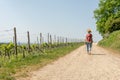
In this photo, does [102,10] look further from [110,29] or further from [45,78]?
[45,78]

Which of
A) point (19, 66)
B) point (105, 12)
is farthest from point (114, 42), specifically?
point (105, 12)

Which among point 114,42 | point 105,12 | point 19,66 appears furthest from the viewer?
point 105,12

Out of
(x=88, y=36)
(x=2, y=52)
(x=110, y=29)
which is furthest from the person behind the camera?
(x=110, y=29)

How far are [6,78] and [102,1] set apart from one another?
67.0m

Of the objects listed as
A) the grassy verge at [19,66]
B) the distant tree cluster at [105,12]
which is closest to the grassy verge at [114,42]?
the grassy verge at [19,66]

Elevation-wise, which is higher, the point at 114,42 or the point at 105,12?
the point at 105,12

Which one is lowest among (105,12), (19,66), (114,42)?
(19,66)

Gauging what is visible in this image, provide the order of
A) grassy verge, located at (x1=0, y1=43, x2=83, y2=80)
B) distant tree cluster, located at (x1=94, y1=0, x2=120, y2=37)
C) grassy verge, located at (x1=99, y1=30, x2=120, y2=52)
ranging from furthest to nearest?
distant tree cluster, located at (x1=94, y1=0, x2=120, y2=37), grassy verge, located at (x1=99, y1=30, x2=120, y2=52), grassy verge, located at (x1=0, y1=43, x2=83, y2=80)

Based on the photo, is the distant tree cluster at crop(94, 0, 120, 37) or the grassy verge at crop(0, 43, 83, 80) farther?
the distant tree cluster at crop(94, 0, 120, 37)

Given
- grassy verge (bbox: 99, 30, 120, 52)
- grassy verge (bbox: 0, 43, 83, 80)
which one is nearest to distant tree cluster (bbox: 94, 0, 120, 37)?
grassy verge (bbox: 99, 30, 120, 52)

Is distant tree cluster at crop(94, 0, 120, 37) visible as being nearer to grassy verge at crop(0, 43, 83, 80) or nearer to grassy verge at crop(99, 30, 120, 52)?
grassy verge at crop(99, 30, 120, 52)

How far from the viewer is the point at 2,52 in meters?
34.5

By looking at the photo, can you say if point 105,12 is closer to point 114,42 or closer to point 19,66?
point 114,42

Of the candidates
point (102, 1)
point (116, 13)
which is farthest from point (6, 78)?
point (102, 1)
